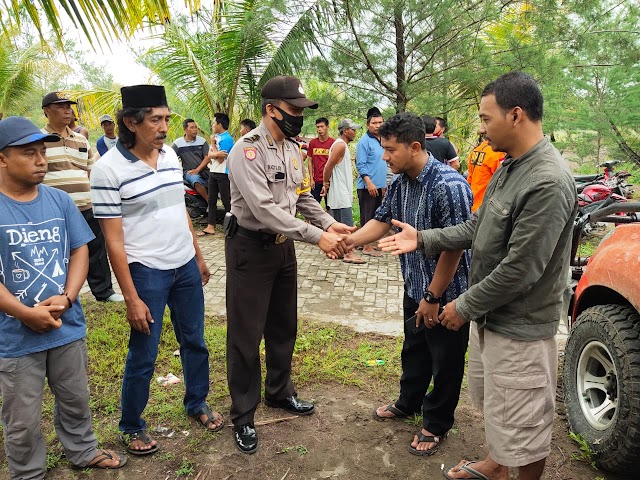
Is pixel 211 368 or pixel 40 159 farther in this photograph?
pixel 211 368

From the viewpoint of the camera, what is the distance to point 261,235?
9.95 ft

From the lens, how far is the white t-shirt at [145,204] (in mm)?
2713

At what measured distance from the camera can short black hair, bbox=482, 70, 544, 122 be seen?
2098 mm

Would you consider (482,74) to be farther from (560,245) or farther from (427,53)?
(560,245)

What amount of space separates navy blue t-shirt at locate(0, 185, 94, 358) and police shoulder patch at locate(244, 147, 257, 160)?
3.34 feet

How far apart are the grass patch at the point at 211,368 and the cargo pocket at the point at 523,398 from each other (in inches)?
61.9

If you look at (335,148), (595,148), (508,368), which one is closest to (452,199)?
(508,368)

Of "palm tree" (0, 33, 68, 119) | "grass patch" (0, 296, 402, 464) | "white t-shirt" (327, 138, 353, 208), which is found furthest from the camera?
"palm tree" (0, 33, 68, 119)

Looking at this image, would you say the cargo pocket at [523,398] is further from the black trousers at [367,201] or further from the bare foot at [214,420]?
the black trousers at [367,201]

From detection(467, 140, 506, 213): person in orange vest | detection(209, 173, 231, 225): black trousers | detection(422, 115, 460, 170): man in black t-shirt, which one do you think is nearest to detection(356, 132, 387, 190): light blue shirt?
detection(422, 115, 460, 170): man in black t-shirt

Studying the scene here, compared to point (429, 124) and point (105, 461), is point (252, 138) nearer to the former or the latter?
point (105, 461)

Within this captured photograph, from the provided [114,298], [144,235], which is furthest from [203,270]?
[114,298]

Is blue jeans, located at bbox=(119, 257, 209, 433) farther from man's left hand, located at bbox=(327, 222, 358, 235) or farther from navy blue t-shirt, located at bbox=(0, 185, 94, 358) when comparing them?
man's left hand, located at bbox=(327, 222, 358, 235)

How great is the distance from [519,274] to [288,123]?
5.29 ft
